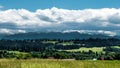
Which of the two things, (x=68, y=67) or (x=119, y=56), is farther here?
(x=119, y=56)

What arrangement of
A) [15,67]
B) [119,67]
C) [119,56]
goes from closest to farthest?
[15,67], [119,67], [119,56]

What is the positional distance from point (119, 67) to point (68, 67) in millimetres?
3392

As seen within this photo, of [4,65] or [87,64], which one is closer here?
[4,65]

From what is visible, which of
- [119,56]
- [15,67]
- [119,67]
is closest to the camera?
[15,67]

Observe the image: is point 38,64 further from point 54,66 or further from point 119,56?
point 119,56

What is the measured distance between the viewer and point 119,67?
23812 mm

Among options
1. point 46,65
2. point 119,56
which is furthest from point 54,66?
point 119,56

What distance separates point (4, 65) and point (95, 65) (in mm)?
5829

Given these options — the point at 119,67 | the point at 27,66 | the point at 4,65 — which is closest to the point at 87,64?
the point at 119,67

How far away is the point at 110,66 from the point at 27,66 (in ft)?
17.7

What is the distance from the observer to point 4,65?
889 inches

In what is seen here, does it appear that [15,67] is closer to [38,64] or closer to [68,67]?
[38,64]

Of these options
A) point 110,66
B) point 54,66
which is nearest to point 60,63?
point 54,66

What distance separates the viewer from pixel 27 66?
23.2 meters
